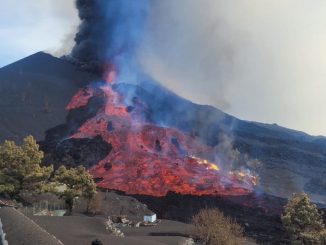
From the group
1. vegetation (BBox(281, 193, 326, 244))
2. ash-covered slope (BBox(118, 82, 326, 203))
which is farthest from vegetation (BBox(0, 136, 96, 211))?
ash-covered slope (BBox(118, 82, 326, 203))

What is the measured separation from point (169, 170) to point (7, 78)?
5127 cm

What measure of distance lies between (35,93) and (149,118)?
86.1 feet

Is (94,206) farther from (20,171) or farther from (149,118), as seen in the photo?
(149,118)

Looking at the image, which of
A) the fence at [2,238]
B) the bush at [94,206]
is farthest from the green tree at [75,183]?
the fence at [2,238]

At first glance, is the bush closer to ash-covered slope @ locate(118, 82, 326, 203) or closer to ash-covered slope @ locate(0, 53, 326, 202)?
ash-covered slope @ locate(0, 53, 326, 202)

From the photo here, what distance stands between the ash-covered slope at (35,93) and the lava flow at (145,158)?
4.39 metres

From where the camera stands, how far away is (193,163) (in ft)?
293

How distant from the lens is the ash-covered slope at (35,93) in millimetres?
92562

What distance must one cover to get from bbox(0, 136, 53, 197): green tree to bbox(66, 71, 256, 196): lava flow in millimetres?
27804

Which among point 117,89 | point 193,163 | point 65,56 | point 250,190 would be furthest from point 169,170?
point 65,56

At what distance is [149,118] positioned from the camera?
10825 cm

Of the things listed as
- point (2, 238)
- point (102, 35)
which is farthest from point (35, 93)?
point (2, 238)

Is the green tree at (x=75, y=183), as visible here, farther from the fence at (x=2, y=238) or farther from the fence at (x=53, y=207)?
the fence at (x=2, y=238)

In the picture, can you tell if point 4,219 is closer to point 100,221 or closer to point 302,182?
point 100,221
